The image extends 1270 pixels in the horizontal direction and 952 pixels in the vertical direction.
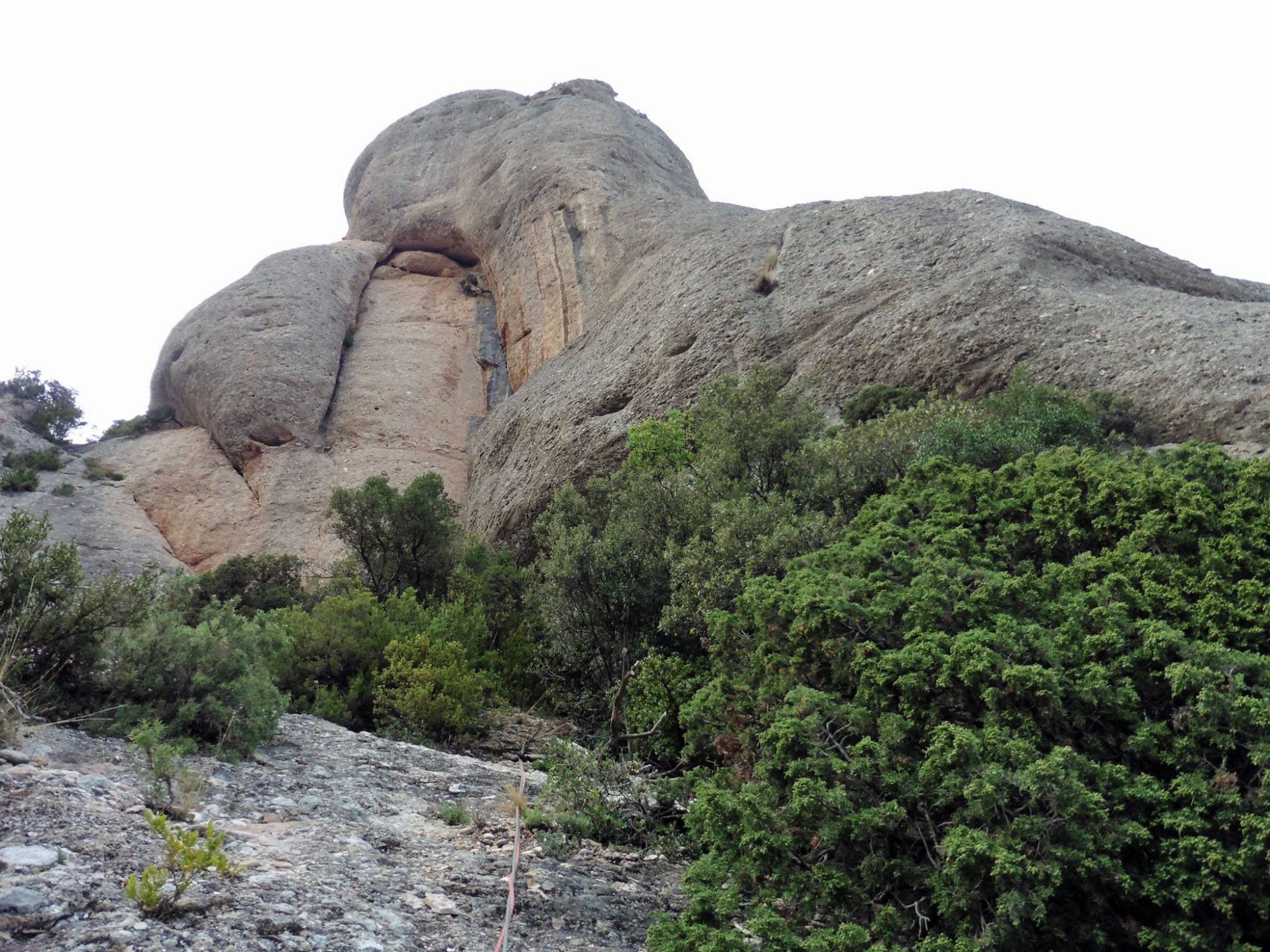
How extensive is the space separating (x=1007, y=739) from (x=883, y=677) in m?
0.91

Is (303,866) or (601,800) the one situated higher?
(303,866)

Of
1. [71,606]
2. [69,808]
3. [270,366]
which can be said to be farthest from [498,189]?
[69,808]

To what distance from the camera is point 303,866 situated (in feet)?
19.7

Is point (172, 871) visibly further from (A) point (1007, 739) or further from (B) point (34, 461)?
(B) point (34, 461)

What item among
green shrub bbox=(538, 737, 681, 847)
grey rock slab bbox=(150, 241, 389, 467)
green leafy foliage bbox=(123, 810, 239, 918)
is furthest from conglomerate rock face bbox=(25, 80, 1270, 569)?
green leafy foliage bbox=(123, 810, 239, 918)

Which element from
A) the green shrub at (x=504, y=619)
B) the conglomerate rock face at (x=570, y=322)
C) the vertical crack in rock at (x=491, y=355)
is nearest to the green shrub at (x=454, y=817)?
the green shrub at (x=504, y=619)

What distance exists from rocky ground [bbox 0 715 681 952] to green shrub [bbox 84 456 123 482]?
2114cm

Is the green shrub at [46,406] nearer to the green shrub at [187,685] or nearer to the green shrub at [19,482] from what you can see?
the green shrub at [19,482]

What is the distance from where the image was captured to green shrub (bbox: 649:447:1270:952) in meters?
5.33

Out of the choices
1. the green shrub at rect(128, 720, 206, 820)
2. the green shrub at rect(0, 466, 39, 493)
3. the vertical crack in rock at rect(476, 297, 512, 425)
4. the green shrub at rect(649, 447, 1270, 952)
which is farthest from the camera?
the vertical crack in rock at rect(476, 297, 512, 425)

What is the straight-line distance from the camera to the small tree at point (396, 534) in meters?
18.4

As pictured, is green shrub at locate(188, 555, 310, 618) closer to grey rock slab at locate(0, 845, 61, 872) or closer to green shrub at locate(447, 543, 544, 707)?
green shrub at locate(447, 543, 544, 707)

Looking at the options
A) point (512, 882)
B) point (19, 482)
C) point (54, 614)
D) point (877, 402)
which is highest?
point (877, 402)

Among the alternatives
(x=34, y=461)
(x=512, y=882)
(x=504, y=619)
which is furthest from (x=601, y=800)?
(x=34, y=461)
